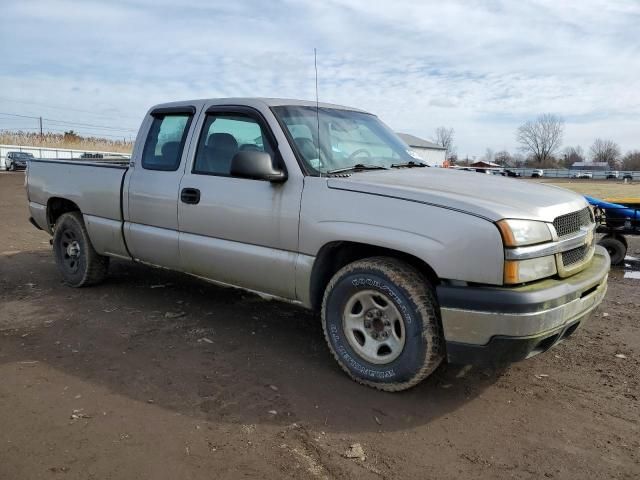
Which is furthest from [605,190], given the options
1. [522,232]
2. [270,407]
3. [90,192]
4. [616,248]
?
[270,407]

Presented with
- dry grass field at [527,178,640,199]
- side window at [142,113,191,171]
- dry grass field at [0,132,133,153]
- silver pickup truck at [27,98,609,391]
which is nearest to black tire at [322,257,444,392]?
silver pickup truck at [27,98,609,391]

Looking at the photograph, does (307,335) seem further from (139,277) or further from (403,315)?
(139,277)

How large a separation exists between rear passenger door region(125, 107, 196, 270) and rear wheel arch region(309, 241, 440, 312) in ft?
4.82

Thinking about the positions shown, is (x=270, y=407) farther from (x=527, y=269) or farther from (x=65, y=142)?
(x=65, y=142)

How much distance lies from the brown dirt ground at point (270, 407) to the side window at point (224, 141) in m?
1.42

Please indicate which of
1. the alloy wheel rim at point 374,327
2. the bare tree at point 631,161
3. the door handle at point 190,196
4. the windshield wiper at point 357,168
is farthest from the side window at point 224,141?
the bare tree at point 631,161

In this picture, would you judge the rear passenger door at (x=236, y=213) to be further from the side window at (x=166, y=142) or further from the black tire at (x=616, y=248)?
the black tire at (x=616, y=248)

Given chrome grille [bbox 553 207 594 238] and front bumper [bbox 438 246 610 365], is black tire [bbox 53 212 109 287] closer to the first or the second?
front bumper [bbox 438 246 610 365]

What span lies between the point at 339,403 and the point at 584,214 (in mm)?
2160

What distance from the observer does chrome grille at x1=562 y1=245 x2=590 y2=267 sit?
339 centimetres

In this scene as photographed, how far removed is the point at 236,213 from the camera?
4172mm

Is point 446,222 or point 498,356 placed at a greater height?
point 446,222

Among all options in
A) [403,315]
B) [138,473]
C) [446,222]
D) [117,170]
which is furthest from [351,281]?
[117,170]

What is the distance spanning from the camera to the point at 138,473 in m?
2.63
